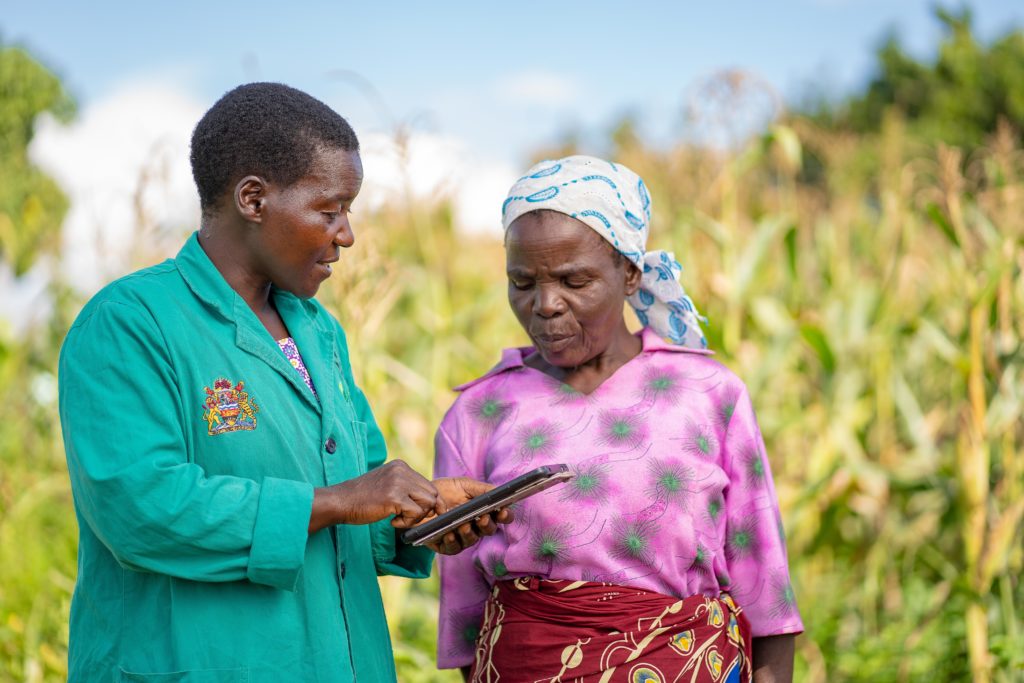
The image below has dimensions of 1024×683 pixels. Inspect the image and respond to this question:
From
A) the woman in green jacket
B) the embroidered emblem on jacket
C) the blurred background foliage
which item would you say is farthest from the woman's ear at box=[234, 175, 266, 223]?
the blurred background foliage

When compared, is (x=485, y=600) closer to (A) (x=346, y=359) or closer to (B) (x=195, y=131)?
(A) (x=346, y=359)

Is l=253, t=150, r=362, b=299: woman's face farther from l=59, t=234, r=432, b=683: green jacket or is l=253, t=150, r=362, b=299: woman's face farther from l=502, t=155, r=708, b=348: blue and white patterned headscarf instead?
l=502, t=155, r=708, b=348: blue and white patterned headscarf

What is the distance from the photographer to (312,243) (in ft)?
6.14

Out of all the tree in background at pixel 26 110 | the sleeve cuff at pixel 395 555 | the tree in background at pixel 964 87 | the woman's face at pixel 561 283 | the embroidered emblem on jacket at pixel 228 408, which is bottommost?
the sleeve cuff at pixel 395 555

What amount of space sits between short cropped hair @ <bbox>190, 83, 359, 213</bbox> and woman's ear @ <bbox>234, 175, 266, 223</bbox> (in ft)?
0.05

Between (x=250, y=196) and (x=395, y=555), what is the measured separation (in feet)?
2.56

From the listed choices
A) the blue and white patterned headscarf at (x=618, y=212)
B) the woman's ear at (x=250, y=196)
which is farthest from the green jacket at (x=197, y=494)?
the blue and white patterned headscarf at (x=618, y=212)

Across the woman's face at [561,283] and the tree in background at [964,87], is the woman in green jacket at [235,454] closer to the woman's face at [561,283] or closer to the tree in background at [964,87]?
the woman's face at [561,283]

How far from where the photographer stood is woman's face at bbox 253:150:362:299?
185 cm

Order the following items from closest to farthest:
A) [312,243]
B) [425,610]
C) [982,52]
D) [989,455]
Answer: [312,243] → [989,455] → [425,610] → [982,52]

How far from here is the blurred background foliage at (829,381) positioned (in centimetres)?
354

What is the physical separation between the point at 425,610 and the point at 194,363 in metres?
2.73

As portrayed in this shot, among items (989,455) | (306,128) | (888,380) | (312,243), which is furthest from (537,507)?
(888,380)

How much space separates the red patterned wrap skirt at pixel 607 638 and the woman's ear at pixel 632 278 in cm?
61
